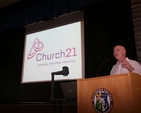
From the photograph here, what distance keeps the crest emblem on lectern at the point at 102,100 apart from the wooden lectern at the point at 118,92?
0.7 inches

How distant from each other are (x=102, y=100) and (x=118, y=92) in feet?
0.50

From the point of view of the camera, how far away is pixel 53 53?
355 centimetres

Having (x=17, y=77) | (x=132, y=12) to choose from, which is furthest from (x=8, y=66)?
(x=132, y=12)

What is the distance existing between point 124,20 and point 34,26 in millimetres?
2225

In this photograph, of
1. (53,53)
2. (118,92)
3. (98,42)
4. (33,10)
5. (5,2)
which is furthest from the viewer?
(5,2)

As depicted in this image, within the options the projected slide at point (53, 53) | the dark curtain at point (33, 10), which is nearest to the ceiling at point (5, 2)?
the dark curtain at point (33, 10)

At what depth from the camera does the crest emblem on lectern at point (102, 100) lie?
53.5 inches

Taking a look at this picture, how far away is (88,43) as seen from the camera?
3373 millimetres

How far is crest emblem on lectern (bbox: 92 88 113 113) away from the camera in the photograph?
1359mm

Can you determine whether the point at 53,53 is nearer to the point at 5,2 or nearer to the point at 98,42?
the point at 98,42

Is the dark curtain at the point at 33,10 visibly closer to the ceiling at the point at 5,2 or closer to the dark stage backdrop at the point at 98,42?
the ceiling at the point at 5,2

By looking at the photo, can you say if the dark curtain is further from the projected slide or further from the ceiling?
the projected slide

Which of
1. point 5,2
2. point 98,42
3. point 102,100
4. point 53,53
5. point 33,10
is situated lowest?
point 102,100

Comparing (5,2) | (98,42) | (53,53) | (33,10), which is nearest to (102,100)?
(98,42)
